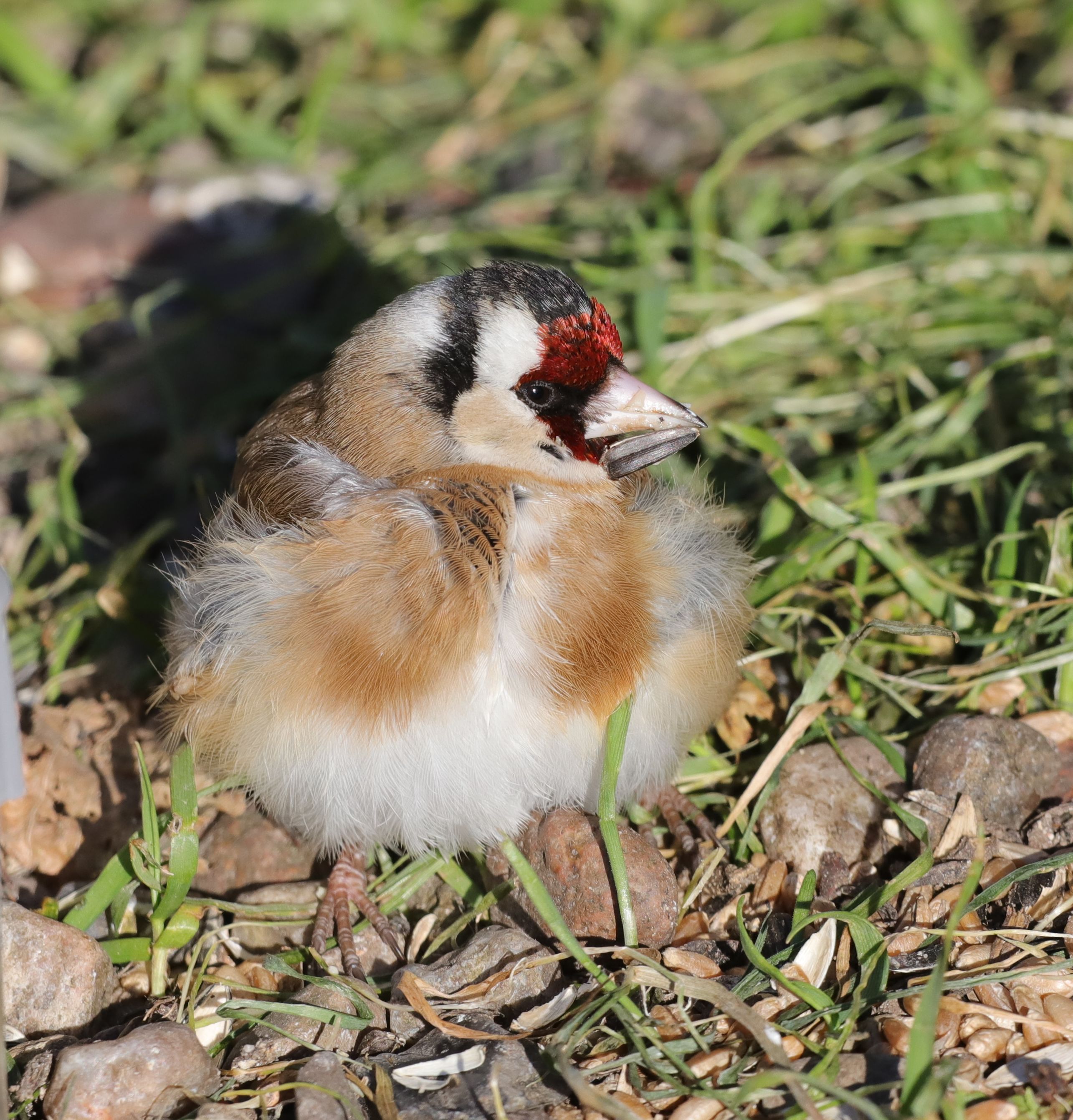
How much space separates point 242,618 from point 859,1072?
1.70 m

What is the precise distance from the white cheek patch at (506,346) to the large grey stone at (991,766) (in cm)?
144

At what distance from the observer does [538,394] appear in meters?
3.23

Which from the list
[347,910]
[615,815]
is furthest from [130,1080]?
[615,815]

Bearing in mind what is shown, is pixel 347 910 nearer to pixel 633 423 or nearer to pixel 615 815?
pixel 615 815

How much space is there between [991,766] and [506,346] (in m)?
1.63

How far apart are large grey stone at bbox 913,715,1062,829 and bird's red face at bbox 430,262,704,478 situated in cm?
103

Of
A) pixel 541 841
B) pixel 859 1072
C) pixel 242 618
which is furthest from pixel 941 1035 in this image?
pixel 242 618

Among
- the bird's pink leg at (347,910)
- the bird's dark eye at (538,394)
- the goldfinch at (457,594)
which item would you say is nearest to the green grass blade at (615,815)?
the goldfinch at (457,594)

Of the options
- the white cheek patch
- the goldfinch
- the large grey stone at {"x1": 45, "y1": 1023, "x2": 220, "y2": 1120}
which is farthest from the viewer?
the white cheek patch

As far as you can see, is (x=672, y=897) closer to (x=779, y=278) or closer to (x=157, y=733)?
(x=157, y=733)

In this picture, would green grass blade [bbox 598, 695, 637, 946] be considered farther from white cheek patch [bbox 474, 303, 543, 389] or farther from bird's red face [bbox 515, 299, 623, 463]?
white cheek patch [bbox 474, 303, 543, 389]

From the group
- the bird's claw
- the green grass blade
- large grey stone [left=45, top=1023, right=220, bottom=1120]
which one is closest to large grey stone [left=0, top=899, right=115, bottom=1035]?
large grey stone [left=45, top=1023, right=220, bottom=1120]

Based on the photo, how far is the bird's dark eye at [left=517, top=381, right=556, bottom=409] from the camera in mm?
3217

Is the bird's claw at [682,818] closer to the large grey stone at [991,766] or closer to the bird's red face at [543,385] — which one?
the large grey stone at [991,766]
